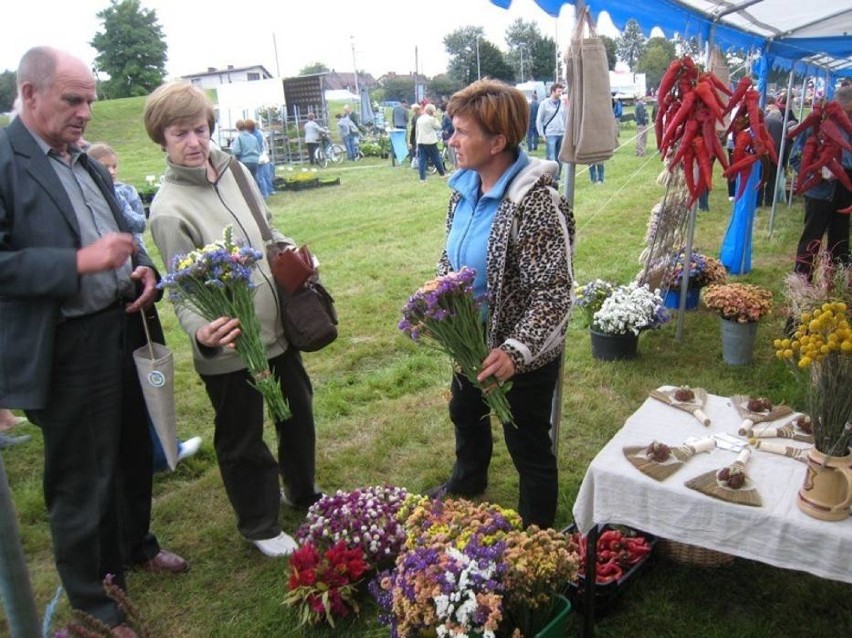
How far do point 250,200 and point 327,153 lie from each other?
1851cm

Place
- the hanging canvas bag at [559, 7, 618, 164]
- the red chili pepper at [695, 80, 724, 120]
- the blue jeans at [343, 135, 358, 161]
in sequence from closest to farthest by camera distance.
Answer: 1. the hanging canvas bag at [559, 7, 618, 164]
2. the red chili pepper at [695, 80, 724, 120]
3. the blue jeans at [343, 135, 358, 161]

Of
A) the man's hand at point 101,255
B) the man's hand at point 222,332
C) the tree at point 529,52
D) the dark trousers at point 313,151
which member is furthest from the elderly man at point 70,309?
the tree at point 529,52

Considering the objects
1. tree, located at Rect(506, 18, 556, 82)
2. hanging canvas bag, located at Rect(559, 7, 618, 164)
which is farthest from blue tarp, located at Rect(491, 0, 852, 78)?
tree, located at Rect(506, 18, 556, 82)

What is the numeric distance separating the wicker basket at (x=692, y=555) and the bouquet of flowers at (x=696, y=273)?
3.14 meters

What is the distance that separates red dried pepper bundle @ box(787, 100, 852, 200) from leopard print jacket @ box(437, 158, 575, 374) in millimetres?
3664

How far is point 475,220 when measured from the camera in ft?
7.84

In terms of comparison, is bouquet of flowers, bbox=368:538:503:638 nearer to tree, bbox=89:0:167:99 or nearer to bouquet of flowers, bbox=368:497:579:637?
bouquet of flowers, bbox=368:497:579:637

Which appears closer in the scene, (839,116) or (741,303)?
(741,303)

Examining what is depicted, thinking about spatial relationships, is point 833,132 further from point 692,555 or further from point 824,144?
point 692,555

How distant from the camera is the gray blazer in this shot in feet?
6.31

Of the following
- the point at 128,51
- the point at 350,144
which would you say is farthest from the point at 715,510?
the point at 128,51

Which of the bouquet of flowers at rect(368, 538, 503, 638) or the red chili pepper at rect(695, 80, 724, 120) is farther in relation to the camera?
the red chili pepper at rect(695, 80, 724, 120)

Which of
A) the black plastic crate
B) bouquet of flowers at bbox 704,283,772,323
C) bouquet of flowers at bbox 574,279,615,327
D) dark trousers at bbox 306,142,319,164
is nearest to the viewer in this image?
the black plastic crate

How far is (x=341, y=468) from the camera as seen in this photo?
3.62 meters
